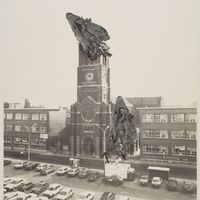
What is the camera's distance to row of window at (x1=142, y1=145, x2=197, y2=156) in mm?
2203

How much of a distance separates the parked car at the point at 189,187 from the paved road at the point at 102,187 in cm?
3

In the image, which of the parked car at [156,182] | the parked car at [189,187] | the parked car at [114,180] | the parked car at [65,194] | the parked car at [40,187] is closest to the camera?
the parked car at [189,187]

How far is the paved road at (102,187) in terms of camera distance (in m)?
2.23

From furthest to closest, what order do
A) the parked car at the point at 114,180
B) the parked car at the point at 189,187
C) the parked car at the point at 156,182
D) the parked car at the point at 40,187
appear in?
the parked car at the point at 40,187, the parked car at the point at 114,180, the parked car at the point at 156,182, the parked car at the point at 189,187

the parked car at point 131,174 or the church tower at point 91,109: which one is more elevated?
the church tower at point 91,109

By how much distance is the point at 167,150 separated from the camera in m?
2.29

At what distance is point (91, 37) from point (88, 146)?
2.93 ft

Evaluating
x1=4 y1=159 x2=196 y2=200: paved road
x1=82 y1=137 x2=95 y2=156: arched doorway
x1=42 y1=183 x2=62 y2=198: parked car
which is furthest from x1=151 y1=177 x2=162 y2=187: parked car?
x1=42 y1=183 x2=62 y2=198: parked car

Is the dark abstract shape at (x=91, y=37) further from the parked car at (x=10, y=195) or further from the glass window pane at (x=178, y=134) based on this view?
the parked car at (x=10, y=195)

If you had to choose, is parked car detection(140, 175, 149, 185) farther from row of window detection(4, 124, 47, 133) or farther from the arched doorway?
row of window detection(4, 124, 47, 133)

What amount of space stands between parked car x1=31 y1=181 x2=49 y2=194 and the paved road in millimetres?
36


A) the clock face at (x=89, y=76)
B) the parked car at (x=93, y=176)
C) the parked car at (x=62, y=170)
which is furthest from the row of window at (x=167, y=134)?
the parked car at (x=62, y=170)

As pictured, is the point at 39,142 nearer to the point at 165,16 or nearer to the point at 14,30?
the point at 14,30

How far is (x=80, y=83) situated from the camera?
2.55 meters
